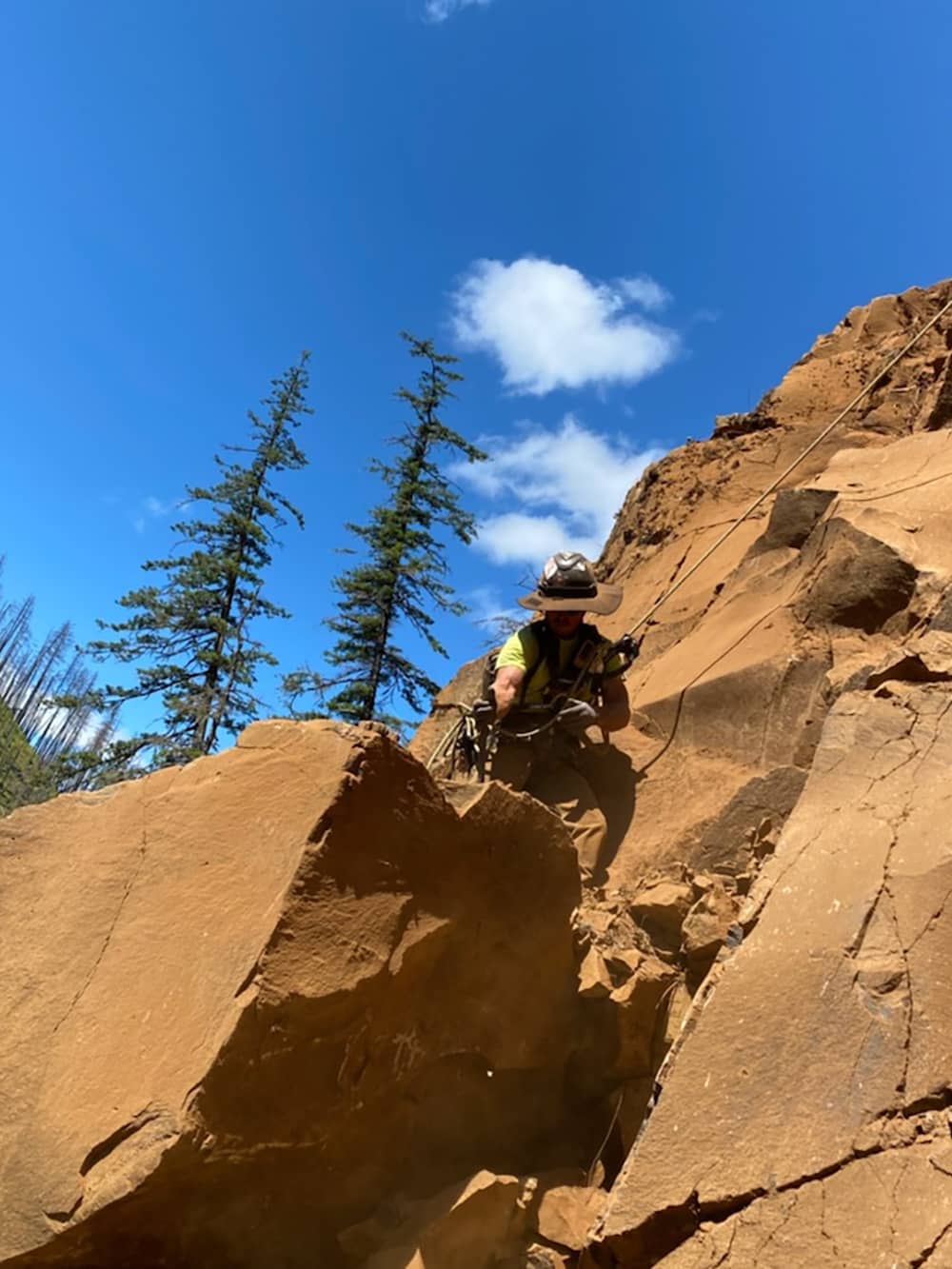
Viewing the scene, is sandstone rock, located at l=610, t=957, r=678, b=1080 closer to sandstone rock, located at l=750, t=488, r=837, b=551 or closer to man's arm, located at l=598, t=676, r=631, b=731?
man's arm, located at l=598, t=676, r=631, b=731

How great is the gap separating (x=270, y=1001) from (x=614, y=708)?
307 cm

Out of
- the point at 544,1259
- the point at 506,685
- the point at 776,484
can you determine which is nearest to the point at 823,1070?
the point at 544,1259

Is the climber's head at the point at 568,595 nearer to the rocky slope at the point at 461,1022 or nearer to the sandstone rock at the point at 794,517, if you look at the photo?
the sandstone rock at the point at 794,517

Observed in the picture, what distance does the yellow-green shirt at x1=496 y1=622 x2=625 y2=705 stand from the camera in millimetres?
5219

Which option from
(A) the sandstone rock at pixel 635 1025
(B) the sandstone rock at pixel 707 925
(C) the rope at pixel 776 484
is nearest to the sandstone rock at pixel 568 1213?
(A) the sandstone rock at pixel 635 1025

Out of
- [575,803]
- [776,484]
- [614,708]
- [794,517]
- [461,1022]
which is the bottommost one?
[461,1022]

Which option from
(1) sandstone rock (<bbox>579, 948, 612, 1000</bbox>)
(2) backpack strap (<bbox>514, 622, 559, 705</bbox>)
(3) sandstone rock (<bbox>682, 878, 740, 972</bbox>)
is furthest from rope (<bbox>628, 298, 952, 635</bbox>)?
(1) sandstone rock (<bbox>579, 948, 612, 1000</bbox>)

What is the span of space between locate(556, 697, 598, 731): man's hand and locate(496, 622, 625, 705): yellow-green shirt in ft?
0.45

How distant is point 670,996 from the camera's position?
335 cm

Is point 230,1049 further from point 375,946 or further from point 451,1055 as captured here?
point 451,1055

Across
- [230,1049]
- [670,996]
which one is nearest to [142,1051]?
[230,1049]

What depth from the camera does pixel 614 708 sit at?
5.16m

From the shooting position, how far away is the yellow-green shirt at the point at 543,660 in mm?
5219

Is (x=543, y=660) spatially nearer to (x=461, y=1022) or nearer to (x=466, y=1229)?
(x=461, y=1022)
